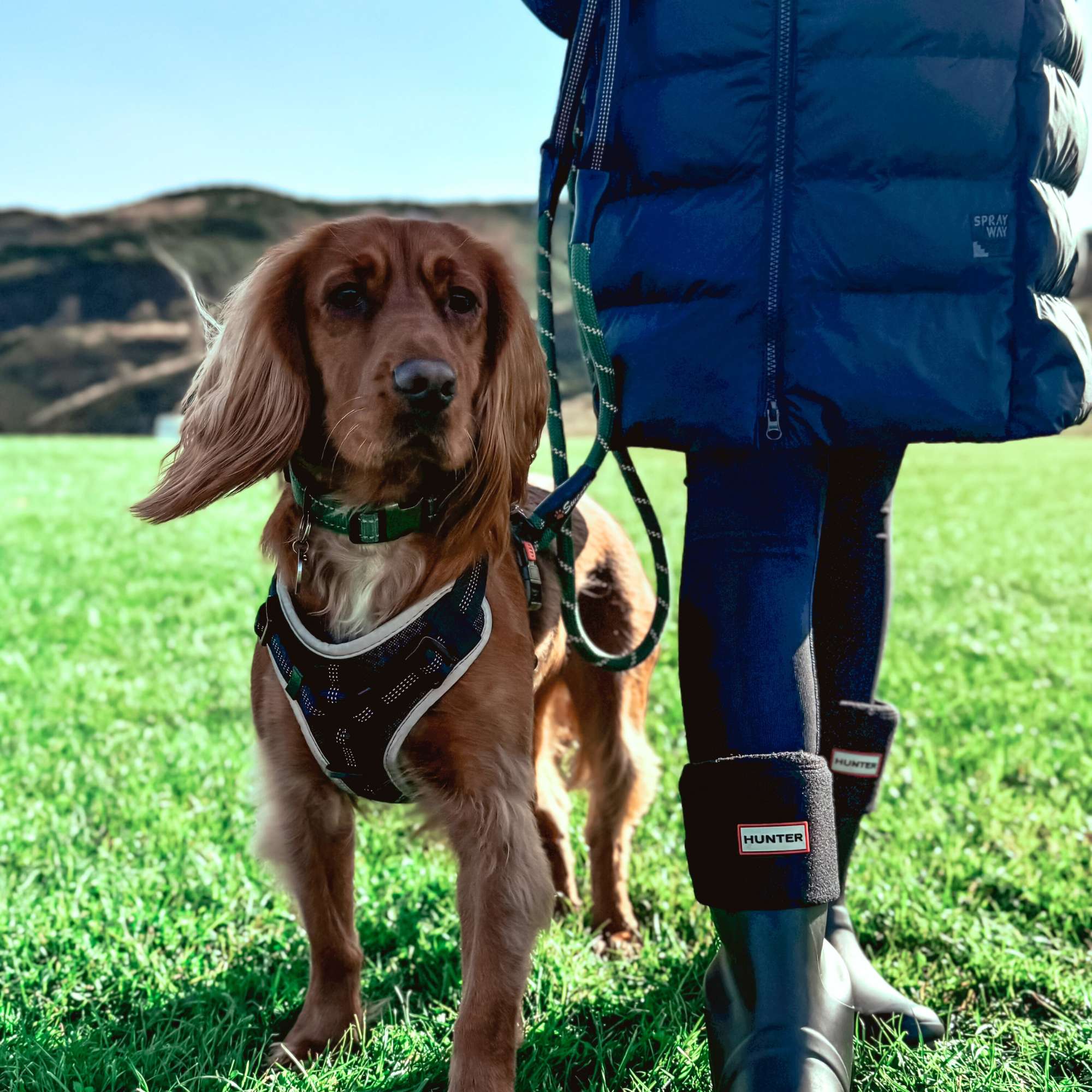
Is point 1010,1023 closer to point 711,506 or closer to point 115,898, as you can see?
point 711,506

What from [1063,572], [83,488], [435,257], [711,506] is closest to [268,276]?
[435,257]

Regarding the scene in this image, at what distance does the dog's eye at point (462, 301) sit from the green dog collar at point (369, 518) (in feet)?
1.36

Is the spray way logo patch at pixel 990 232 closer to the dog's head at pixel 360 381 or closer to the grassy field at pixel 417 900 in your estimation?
the dog's head at pixel 360 381

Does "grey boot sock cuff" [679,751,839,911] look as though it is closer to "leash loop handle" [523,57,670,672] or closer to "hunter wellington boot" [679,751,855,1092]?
"hunter wellington boot" [679,751,855,1092]

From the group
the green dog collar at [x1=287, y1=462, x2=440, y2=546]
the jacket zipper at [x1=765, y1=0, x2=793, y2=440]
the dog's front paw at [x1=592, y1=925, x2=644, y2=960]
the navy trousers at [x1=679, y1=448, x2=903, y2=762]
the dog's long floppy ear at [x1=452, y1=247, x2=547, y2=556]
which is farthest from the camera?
the dog's front paw at [x1=592, y1=925, x2=644, y2=960]

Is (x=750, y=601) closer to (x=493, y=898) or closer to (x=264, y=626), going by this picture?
(x=493, y=898)

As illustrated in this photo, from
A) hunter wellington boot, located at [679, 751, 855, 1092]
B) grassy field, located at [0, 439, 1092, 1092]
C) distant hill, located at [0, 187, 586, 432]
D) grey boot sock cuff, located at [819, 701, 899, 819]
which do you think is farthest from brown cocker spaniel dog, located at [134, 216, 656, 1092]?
distant hill, located at [0, 187, 586, 432]

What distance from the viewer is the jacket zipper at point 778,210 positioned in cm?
185

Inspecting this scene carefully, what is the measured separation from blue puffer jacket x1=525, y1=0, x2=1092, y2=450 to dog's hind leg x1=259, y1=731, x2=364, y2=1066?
3.41ft

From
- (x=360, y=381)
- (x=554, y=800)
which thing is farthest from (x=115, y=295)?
(x=360, y=381)

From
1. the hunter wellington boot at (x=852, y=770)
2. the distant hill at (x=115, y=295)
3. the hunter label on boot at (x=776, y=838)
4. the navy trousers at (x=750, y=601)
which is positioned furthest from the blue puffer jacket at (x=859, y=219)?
the distant hill at (x=115, y=295)

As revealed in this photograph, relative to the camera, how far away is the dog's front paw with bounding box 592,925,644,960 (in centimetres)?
273

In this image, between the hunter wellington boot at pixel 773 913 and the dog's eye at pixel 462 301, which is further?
the dog's eye at pixel 462 301

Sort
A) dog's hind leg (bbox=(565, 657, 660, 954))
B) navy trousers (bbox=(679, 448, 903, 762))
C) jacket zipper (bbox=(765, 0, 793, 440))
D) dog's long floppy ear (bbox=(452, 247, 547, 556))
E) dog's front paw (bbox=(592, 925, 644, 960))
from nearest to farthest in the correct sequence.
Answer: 1. jacket zipper (bbox=(765, 0, 793, 440))
2. navy trousers (bbox=(679, 448, 903, 762))
3. dog's long floppy ear (bbox=(452, 247, 547, 556))
4. dog's front paw (bbox=(592, 925, 644, 960))
5. dog's hind leg (bbox=(565, 657, 660, 954))
